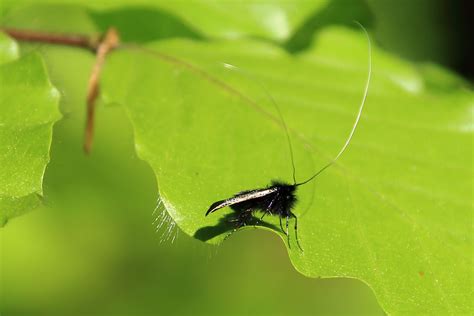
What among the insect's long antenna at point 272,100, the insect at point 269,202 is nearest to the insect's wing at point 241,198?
the insect at point 269,202

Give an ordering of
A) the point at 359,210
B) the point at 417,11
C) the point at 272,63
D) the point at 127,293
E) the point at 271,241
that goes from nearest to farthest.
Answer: the point at 359,210 → the point at 272,63 → the point at 127,293 → the point at 271,241 → the point at 417,11

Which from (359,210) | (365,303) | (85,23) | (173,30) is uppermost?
(359,210)

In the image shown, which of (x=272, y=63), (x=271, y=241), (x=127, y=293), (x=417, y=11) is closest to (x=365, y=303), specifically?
(x=271, y=241)

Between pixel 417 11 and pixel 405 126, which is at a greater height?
pixel 405 126

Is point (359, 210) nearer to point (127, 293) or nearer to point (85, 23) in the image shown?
point (127, 293)

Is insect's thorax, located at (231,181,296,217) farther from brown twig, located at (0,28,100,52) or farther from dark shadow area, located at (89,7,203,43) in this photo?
dark shadow area, located at (89,7,203,43)

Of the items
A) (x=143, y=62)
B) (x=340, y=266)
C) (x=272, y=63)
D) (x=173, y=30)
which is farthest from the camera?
(x=173, y=30)

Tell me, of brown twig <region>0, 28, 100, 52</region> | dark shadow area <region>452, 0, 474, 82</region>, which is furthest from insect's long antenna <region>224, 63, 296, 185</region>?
dark shadow area <region>452, 0, 474, 82</region>

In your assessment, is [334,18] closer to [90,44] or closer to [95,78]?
[90,44]
